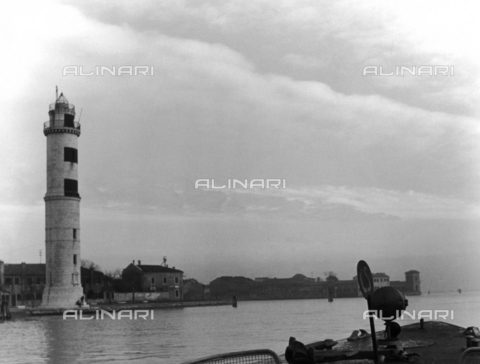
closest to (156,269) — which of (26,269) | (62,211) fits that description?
(26,269)

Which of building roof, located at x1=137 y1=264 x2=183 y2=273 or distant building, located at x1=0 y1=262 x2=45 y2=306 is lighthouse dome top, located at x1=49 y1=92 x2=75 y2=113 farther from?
building roof, located at x1=137 y1=264 x2=183 y2=273

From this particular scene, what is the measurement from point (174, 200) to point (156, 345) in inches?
218

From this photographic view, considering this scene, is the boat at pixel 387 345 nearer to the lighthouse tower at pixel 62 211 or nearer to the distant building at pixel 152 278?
the distant building at pixel 152 278

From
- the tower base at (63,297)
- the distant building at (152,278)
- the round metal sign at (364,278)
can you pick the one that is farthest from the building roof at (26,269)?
the round metal sign at (364,278)

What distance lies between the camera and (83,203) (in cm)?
3262

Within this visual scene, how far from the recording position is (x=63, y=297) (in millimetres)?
31234

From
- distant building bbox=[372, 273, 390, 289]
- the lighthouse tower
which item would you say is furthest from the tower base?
distant building bbox=[372, 273, 390, 289]

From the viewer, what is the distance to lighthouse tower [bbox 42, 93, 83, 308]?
102 ft

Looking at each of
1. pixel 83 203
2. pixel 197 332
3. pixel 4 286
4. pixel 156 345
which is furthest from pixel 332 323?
pixel 4 286

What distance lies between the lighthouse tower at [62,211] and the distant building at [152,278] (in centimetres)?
278

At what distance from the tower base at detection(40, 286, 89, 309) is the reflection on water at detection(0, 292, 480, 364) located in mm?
737

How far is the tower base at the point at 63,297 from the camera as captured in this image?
1221 inches

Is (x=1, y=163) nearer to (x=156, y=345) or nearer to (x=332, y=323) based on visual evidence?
(x=156, y=345)

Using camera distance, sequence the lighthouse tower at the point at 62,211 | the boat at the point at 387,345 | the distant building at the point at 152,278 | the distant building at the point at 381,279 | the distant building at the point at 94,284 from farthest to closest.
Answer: the lighthouse tower at the point at 62,211 → the distant building at the point at 94,284 → the distant building at the point at 381,279 → the distant building at the point at 152,278 → the boat at the point at 387,345
